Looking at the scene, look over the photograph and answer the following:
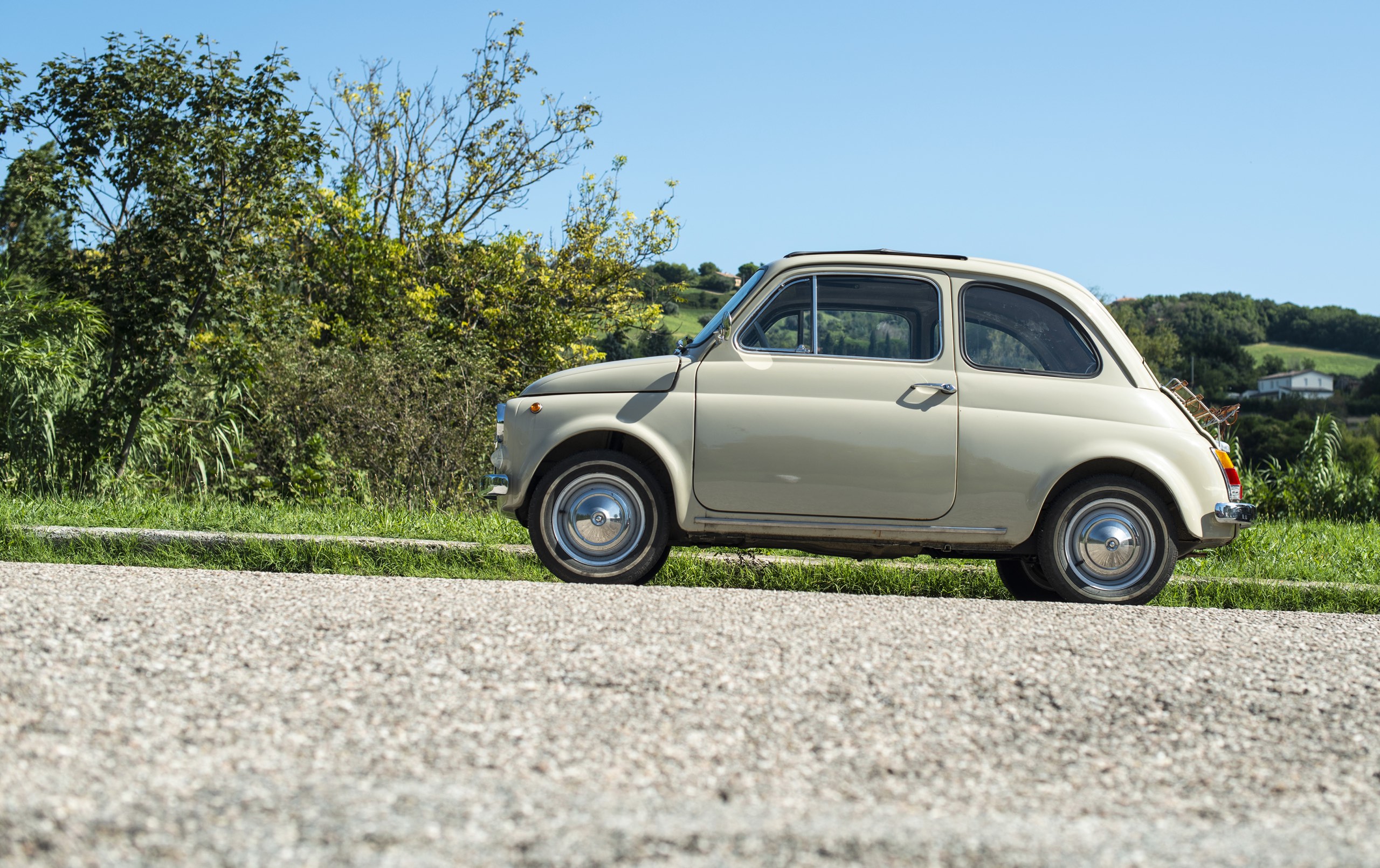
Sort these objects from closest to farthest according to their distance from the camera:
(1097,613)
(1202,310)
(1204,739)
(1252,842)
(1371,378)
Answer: (1252,842) < (1204,739) < (1097,613) < (1371,378) < (1202,310)

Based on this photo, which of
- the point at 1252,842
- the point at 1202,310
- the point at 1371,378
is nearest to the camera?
the point at 1252,842

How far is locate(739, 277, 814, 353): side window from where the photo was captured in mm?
6039

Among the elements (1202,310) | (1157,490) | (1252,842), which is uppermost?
(1202,310)

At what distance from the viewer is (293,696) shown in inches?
136

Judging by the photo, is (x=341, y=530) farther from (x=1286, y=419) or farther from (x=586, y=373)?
(x=1286, y=419)

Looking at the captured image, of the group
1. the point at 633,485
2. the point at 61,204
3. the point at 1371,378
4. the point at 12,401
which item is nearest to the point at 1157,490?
the point at 633,485

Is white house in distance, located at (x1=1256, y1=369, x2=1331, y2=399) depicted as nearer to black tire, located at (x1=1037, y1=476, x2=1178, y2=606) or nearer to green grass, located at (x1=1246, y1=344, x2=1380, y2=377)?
green grass, located at (x1=1246, y1=344, x2=1380, y2=377)

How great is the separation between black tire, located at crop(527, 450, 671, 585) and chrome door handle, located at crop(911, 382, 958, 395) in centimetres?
144

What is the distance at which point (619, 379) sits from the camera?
6039 millimetres

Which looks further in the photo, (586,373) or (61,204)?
(61,204)

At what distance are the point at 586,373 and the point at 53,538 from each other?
12.6ft

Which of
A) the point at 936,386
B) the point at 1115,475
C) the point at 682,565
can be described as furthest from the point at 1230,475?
the point at 682,565

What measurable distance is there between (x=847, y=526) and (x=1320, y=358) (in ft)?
378

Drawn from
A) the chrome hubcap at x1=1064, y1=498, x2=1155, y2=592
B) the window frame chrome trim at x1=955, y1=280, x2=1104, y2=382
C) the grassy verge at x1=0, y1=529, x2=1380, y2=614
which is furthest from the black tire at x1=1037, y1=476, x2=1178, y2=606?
the grassy verge at x1=0, y1=529, x2=1380, y2=614
